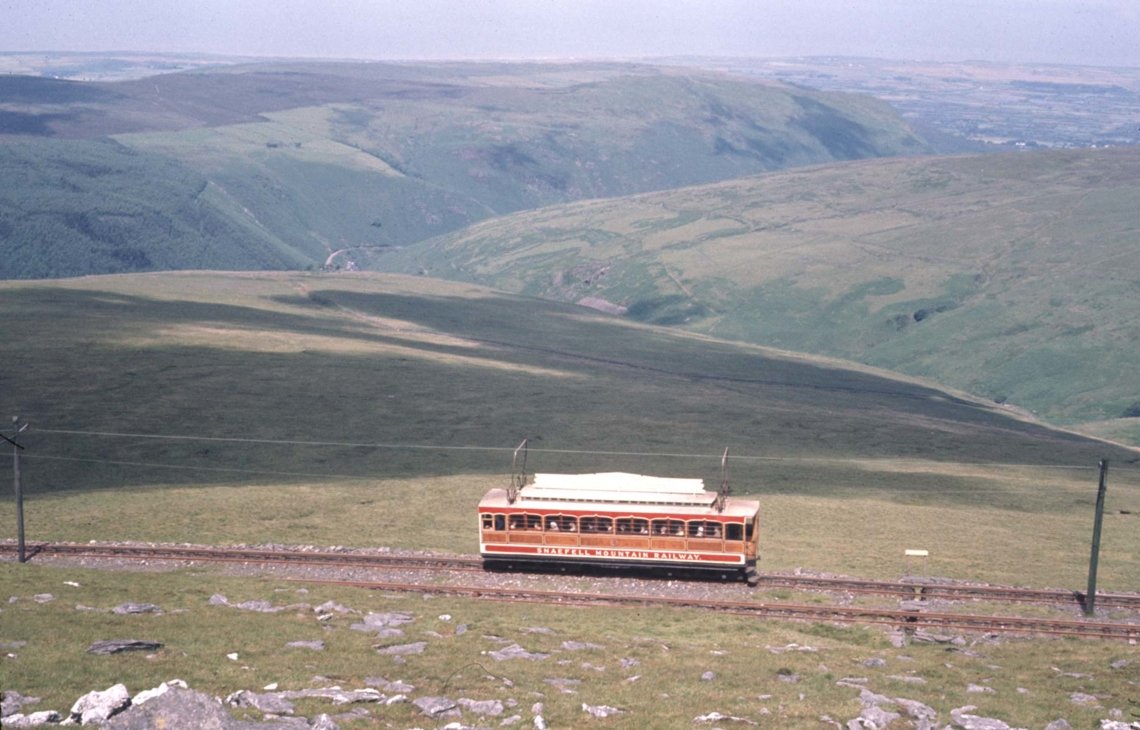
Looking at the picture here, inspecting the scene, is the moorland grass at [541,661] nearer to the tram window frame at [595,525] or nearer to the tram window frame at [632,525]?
the tram window frame at [632,525]

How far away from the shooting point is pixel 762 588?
47.2 meters

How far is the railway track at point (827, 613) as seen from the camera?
4206 centimetres

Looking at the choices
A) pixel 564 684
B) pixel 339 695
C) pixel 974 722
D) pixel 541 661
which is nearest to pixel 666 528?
pixel 541 661

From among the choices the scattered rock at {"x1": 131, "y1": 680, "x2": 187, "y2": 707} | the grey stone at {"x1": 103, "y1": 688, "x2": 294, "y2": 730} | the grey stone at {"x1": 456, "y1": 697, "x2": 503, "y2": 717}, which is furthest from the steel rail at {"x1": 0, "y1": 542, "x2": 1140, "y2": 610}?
the grey stone at {"x1": 103, "y1": 688, "x2": 294, "y2": 730}

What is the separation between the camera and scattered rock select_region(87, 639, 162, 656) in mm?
31938

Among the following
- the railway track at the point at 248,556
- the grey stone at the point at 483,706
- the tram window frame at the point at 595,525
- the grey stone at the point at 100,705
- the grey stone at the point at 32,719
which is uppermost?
the tram window frame at the point at 595,525

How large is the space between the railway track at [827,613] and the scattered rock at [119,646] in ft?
45.8

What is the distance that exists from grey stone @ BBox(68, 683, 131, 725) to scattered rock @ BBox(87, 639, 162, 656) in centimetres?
550

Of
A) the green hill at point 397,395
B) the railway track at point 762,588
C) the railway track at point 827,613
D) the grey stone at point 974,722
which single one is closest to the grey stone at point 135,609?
the railway track at point 827,613

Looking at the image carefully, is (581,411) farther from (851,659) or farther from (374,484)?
(851,659)

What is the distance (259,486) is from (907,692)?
45.9 meters

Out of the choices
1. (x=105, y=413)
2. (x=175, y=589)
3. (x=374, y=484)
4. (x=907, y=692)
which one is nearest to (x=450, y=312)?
(x=105, y=413)

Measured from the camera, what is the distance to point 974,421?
131 metres

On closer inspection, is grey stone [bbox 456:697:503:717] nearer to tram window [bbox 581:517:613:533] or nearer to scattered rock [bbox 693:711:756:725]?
→ scattered rock [bbox 693:711:756:725]
